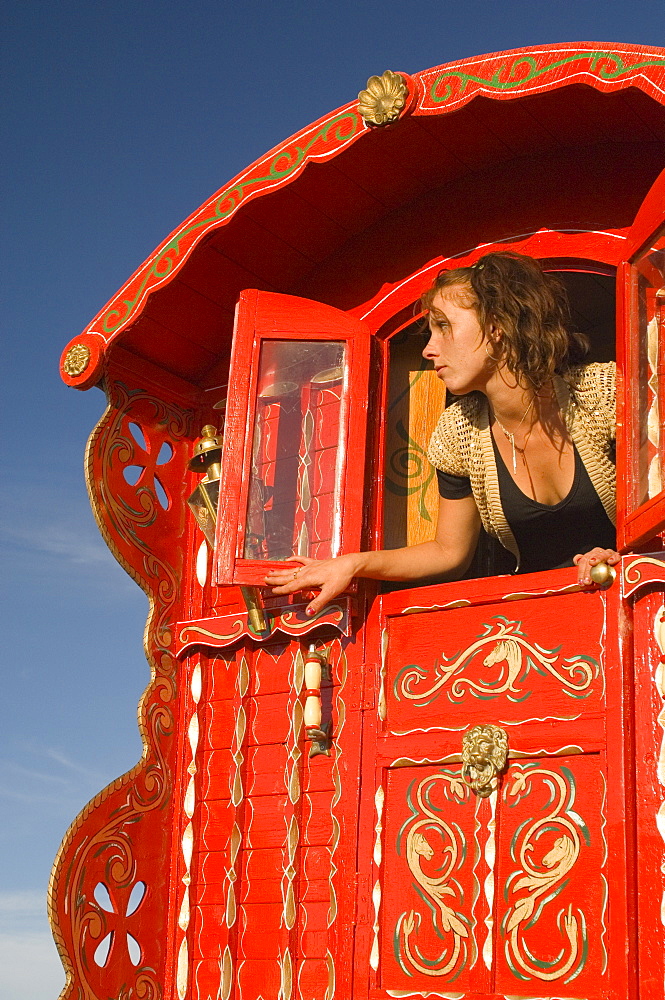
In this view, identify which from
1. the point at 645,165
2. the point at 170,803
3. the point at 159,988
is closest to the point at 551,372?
the point at 645,165

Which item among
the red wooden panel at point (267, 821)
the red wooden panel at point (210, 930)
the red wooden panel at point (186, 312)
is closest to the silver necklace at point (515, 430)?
the red wooden panel at point (186, 312)

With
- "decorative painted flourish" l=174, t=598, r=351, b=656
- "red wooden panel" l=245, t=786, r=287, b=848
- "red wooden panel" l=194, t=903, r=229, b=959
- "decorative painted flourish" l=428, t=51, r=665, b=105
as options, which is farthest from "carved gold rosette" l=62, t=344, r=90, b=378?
"red wooden panel" l=194, t=903, r=229, b=959

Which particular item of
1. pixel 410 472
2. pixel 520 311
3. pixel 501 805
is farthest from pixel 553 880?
pixel 520 311

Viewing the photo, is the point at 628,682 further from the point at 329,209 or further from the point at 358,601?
the point at 329,209

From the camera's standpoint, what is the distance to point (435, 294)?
215 inches

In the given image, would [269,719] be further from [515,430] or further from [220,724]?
[515,430]

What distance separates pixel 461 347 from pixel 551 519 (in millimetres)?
701

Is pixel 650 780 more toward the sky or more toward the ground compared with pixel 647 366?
more toward the ground

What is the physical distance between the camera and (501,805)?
15.7 ft

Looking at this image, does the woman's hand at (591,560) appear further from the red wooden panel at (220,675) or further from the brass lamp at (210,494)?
the red wooden panel at (220,675)

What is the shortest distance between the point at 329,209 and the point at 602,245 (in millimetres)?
1097

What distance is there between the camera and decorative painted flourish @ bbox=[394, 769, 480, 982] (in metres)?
4.71

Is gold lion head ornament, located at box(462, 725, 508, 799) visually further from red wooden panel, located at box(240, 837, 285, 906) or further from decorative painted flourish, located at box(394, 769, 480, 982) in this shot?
red wooden panel, located at box(240, 837, 285, 906)

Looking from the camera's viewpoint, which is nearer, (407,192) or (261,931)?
(261,931)
